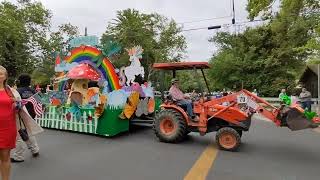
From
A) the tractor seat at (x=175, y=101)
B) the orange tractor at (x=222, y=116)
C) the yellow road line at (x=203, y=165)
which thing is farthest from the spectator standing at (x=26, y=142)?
the tractor seat at (x=175, y=101)

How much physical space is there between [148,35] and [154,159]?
46.1 meters

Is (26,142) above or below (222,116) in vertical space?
below

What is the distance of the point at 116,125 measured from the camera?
462 inches

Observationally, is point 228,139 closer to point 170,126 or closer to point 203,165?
point 170,126

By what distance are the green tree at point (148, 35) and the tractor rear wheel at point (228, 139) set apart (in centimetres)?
3686

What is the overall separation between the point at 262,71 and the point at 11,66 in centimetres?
2849

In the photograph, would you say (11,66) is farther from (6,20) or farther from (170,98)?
(170,98)

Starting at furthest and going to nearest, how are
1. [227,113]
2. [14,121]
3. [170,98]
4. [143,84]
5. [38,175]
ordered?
1. [143,84]
2. [170,98]
3. [227,113]
4. [38,175]
5. [14,121]

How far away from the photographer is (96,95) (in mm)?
11945

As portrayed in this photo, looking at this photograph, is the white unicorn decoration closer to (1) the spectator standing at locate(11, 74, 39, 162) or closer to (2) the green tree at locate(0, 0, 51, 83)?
(1) the spectator standing at locate(11, 74, 39, 162)

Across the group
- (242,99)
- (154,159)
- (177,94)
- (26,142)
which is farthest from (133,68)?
(26,142)

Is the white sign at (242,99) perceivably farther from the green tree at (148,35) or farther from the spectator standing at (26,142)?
the green tree at (148,35)

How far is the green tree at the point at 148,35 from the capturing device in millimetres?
51156

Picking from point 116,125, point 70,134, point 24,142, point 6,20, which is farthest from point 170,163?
point 6,20
